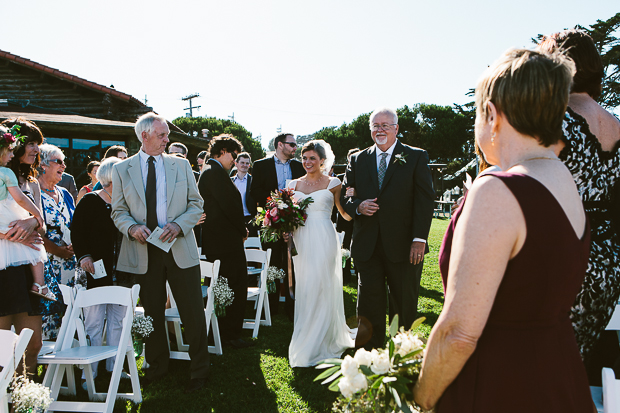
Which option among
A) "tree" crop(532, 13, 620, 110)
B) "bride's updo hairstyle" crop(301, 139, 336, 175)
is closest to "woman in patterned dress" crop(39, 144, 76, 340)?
"bride's updo hairstyle" crop(301, 139, 336, 175)

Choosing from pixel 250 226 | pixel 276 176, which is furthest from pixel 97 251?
pixel 250 226

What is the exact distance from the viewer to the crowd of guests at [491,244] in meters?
1.26

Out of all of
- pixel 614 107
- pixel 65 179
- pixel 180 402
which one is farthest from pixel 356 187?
Answer: pixel 614 107

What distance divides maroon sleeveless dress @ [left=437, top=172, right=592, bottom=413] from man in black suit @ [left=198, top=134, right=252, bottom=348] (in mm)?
4580

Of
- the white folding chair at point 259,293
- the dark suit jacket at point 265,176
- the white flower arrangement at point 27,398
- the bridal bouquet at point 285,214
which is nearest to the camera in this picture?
the white flower arrangement at point 27,398

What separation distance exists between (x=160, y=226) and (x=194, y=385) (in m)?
1.65

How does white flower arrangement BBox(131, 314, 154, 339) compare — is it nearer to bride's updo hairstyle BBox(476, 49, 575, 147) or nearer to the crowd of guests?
the crowd of guests

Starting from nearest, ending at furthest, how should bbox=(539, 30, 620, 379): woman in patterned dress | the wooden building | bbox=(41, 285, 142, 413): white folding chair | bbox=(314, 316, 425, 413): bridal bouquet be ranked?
bbox=(314, 316, 425, 413): bridal bouquet → bbox=(539, 30, 620, 379): woman in patterned dress → bbox=(41, 285, 142, 413): white folding chair → the wooden building

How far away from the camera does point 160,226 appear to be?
174 inches

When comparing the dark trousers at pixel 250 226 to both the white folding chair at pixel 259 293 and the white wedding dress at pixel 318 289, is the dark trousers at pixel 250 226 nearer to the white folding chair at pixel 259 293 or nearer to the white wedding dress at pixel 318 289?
the white folding chair at pixel 259 293

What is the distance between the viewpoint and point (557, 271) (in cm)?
126

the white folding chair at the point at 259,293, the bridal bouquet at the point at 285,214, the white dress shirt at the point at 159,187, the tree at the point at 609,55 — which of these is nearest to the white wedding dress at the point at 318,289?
the bridal bouquet at the point at 285,214

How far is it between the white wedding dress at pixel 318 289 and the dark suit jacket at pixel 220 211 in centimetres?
90

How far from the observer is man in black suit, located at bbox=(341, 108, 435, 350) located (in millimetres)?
4336
